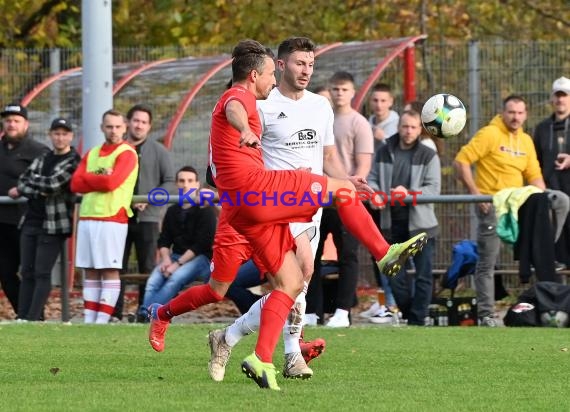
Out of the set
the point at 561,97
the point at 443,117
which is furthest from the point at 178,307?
the point at 561,97

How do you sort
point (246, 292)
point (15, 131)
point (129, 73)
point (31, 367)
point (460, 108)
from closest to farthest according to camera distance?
point (31, 367), point (460, 108), point (246, 292), point (15, 131), point (129, 73)

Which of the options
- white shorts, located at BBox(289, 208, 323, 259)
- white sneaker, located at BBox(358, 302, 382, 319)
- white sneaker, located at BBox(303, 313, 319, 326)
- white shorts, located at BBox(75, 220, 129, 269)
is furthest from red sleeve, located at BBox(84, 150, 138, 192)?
white shorts, located at BBox(289, 208, 323, 259)

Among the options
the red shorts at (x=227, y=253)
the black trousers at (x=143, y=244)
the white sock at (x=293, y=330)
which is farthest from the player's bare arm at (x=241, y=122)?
the black trousers at (x=143, y=244)

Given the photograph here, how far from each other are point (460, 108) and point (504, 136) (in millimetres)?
3470

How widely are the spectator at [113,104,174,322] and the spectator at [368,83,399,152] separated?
2264 mm

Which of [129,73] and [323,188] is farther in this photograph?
[129,73]

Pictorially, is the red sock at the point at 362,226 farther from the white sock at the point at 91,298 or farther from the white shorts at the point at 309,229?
the white sock at the point at 91,298

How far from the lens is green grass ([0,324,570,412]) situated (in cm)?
779

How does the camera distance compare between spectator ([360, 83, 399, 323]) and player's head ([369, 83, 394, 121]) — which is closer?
spectator ([360, 83, 399, 323])

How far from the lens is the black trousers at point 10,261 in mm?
15648

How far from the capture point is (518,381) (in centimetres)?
891

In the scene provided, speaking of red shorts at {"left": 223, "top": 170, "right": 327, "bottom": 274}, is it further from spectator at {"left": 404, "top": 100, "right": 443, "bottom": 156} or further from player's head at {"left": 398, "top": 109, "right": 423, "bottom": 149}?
player's head at {"left": 398, "top": 109, "right": 423, "bottom": 149}

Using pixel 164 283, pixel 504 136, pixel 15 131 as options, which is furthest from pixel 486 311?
pixel 15 131

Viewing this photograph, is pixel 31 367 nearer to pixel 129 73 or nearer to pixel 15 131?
pixel 15 131
